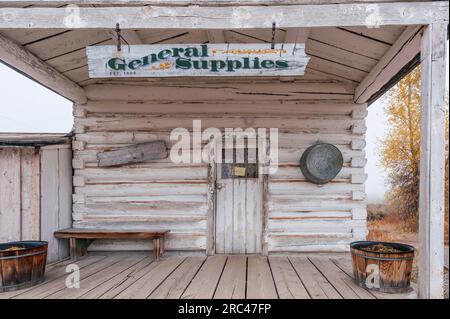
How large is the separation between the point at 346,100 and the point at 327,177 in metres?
1.33

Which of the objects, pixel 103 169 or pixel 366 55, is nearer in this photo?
pixel 366 55

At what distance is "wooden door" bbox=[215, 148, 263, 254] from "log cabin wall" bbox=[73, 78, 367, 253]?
187 mm

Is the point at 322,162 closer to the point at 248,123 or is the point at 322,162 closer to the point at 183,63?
the point at 248,123

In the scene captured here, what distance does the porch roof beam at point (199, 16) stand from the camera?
10.3 feet

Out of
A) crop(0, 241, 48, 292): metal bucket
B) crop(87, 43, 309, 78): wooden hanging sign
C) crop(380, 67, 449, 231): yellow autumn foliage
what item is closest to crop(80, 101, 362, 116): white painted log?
crop(87, 43, 309, 78): wooden hanging sign

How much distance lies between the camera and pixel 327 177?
527 centimetres

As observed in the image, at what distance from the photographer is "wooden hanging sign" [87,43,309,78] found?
3.16 meters

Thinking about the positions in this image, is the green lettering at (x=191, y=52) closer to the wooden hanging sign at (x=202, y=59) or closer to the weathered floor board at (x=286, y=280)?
the wooden hanging sign at (x=202, y=59)

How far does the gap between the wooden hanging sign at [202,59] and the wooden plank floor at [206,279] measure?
230 cm

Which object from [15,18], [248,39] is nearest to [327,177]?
[248,39]

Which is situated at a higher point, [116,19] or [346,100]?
[116,19]

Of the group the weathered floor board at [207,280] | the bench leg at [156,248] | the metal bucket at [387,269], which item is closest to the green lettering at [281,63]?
the metal bucket at [387,269]
